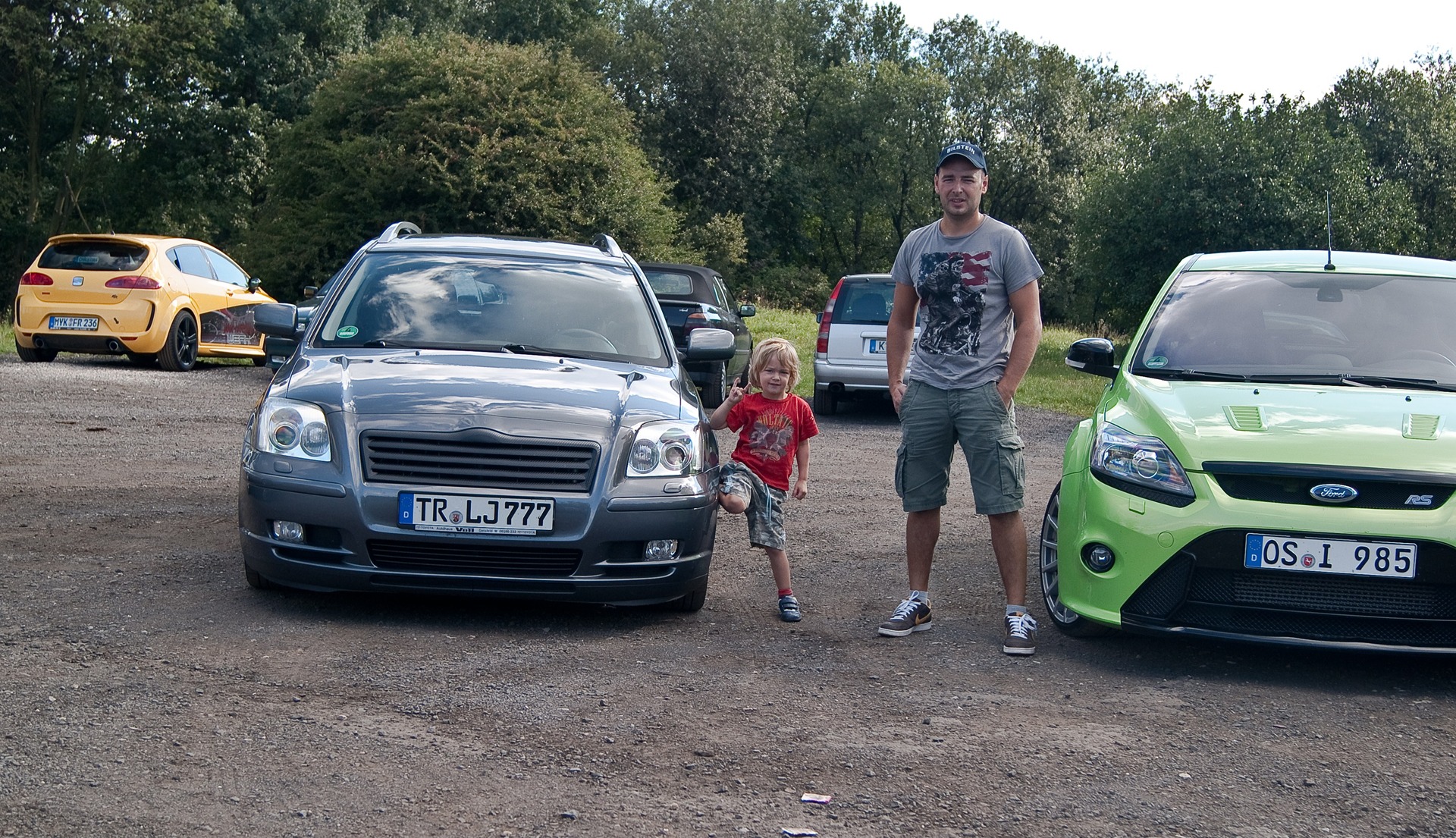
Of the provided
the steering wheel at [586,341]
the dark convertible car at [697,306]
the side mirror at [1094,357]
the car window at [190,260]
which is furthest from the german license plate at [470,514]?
the car window at [190,260]

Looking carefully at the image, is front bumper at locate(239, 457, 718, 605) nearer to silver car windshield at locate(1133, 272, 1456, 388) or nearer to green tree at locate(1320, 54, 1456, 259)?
silver car windshield at locate(1133, 272, 1456, 388)

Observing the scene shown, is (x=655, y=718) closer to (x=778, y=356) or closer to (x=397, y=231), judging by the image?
(x=778, y=356)

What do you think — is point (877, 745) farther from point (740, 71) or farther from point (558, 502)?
point (740, 71)

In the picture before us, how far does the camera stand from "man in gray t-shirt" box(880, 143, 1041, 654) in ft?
18.3

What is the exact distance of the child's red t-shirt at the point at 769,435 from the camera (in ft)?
19.9

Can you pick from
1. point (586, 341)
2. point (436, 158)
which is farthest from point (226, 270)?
point (586, 341)

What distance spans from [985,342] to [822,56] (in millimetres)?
67018

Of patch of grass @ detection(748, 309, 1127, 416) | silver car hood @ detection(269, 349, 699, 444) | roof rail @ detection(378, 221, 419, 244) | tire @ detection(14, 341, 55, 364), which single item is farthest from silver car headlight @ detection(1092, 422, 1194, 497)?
tire @ detection(14, 341, 55, 364)

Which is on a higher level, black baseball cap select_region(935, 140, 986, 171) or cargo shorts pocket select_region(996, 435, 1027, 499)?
black baseball cap select_region(935, 140, 986, 171)

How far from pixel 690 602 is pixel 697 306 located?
34.0ft

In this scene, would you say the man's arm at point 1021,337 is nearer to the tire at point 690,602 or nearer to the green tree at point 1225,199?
the tire at point 690,602

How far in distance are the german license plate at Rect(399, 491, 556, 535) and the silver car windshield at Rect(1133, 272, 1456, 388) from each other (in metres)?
2.60

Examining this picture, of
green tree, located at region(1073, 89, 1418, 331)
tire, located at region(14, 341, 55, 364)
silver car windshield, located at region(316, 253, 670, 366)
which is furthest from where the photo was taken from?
green tree, located at region(1073, 89, 1418, 331)

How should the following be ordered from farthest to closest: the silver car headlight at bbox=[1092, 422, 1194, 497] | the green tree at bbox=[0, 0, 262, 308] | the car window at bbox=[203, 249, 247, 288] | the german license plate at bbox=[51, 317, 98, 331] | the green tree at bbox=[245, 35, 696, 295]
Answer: the green tree at bbox=[0, 0, 262, 308], the green tree at bbox=[245, 35, 696, 295], the car window at bbox=[203, 249, 247, 288], the german license plate at bbox=[51, 317, 98, 331], the silver car headlight at bbox=[1092, 422, 1194, 497]
